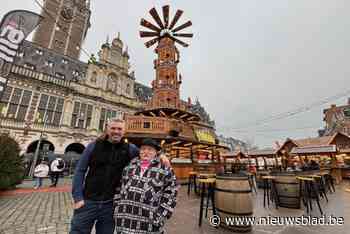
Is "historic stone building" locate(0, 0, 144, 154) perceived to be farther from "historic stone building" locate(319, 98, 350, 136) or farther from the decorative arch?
"historic stone building" locate(319, 98, 350, 136)

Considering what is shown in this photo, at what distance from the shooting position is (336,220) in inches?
135

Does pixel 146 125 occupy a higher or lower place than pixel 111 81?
lower

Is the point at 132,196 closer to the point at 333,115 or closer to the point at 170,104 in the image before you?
the point at 170,104

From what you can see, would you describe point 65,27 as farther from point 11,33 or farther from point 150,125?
point 150,125

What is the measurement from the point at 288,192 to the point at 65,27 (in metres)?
46.5

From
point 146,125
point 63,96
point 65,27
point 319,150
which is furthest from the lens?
point 65,27

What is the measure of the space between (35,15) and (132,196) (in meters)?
8.66

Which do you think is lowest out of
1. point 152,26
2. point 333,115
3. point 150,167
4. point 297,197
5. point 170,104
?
point 297,197

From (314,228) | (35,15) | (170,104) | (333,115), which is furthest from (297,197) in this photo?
(333,115)

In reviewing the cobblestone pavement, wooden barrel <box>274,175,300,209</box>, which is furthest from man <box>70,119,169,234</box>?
wooden barrel <box>274,175,300,209</box>

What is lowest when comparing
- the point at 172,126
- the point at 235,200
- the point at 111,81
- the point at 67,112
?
the point at 235,200

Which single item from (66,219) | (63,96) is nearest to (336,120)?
(66,219)

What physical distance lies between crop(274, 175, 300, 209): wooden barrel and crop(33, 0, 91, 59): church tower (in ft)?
125

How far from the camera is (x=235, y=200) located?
9.43ft
